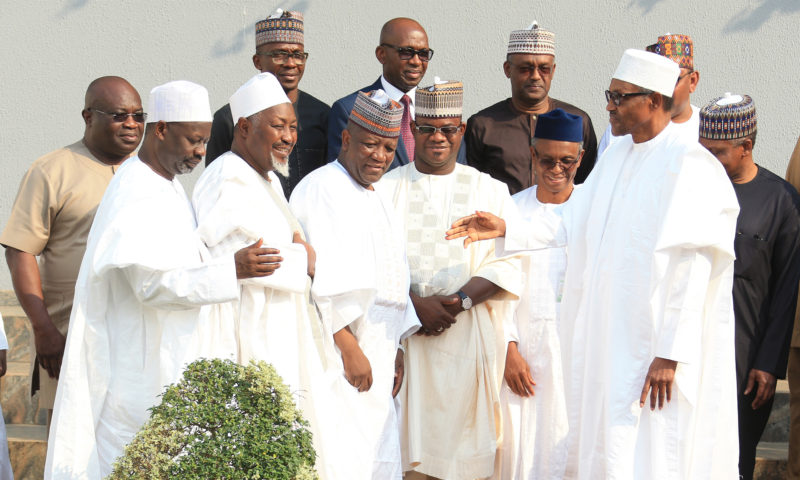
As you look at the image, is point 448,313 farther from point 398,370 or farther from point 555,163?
point 555,163

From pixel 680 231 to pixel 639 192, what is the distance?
0.38 meters

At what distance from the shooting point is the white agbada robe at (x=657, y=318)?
4.82 m

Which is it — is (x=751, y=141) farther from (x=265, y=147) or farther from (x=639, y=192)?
(x=265, y=147)

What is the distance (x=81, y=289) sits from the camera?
442 centimetres

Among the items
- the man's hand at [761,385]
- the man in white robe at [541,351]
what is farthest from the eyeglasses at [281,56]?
the man's hand at [761,385]

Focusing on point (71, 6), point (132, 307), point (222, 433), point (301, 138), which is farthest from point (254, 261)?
point (71, 6)

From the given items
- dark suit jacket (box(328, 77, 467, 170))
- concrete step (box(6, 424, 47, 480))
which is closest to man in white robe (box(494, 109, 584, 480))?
dark suit jacket (box(328, 77, 467, 170))

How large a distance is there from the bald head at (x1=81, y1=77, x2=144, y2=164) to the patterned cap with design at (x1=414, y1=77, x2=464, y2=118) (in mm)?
1614

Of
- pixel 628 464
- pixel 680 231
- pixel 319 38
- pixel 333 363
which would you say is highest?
pixel 319 38

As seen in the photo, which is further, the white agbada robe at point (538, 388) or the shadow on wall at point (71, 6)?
the shadow on wall at point (71, 6)

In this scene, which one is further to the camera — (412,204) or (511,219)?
(412,204)

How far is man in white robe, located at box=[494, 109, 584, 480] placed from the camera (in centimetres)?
594

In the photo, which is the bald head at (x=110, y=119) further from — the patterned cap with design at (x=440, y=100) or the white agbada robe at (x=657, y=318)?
the white agbada robe at (x=657, y=318)

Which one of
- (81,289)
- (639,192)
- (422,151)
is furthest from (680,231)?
(81,289)
